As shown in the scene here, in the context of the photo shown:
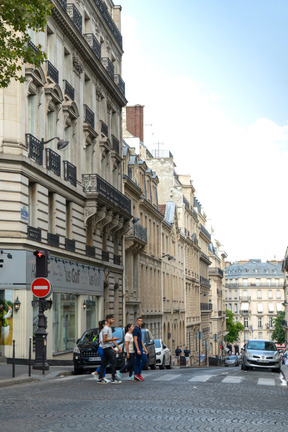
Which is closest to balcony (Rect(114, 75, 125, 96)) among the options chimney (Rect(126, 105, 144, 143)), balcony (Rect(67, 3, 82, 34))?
balcony (Rect(67, 3, 82, 34))

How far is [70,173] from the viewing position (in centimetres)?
3005

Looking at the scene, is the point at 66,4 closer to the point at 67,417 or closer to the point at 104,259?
the point at 104,259

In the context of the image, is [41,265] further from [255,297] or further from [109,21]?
[255,297]

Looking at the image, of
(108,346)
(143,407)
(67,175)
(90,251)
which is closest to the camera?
(143,407)

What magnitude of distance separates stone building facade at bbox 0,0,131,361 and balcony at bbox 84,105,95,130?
0.05 metres

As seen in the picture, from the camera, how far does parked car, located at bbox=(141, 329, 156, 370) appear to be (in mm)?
25953

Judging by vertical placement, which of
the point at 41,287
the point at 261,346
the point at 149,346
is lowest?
the point at 261,346

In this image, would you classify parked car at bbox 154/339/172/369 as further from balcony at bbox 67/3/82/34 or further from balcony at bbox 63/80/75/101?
balcony at bbox 67/3/82/34

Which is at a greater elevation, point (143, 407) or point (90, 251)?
point (90, 251)

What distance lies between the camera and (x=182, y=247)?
236 feet

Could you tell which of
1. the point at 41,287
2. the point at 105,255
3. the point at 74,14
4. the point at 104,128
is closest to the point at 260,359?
the point at 41,287

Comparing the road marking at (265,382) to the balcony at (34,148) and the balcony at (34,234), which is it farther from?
the balcony at (34,148)

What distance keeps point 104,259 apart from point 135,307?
33.9 ft

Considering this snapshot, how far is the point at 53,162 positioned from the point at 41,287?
8.44m
